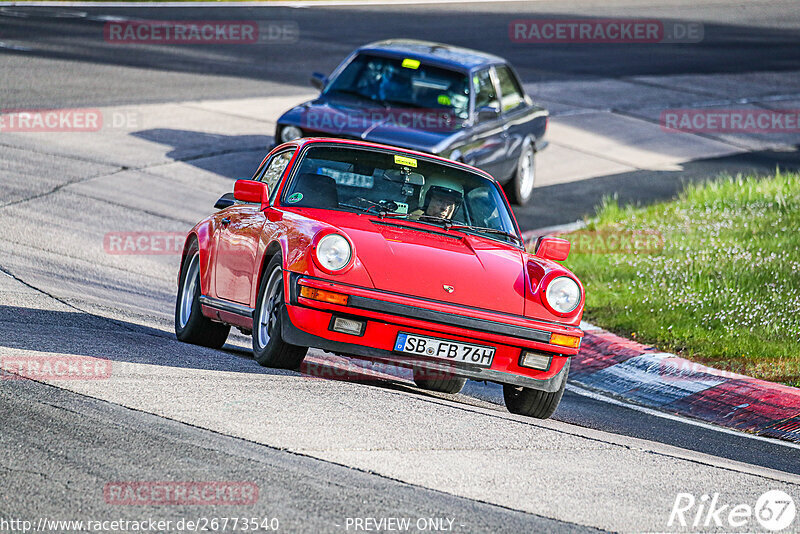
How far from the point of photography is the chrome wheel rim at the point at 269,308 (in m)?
7.05

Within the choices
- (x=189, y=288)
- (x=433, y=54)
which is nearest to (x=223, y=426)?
(x=189, y=288)

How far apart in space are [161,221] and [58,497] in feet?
28.7

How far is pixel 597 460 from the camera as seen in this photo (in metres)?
6.28

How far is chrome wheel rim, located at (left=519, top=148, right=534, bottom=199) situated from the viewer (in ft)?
52.9

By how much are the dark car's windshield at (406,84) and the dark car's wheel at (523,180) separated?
5.66 feet

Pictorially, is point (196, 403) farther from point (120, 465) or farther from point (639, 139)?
point (639, 139)

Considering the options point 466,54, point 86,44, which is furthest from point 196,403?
point 86,44

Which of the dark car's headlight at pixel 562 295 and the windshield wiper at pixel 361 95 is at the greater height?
the windshield wiper at pixel 361 95

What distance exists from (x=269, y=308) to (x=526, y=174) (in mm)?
9586

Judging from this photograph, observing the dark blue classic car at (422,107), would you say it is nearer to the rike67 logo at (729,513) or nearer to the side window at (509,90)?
the side window at (509,90)

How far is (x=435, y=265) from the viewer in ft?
23.1

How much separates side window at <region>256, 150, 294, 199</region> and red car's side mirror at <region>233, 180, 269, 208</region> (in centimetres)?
8

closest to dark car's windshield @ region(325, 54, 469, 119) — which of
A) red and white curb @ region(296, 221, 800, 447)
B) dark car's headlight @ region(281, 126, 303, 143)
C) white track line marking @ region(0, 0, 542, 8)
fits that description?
dark car's headlight @ region(281, 126, 303, 143)

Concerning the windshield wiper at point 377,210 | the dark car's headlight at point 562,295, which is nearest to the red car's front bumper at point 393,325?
the dark car's headlight at point 562,295
